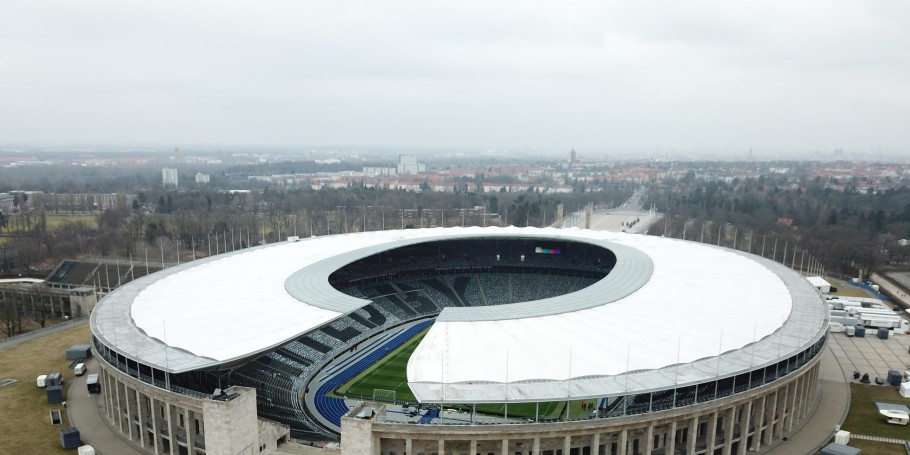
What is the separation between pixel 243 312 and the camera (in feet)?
157

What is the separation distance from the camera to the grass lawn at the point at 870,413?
4450 centimetres

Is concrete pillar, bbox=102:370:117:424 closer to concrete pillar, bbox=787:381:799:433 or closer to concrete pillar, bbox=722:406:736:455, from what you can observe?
concrete pillar, bbox=722:406:736:455

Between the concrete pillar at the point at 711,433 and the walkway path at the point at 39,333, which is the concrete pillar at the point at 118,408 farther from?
the concrete pillar at the point at 711,433

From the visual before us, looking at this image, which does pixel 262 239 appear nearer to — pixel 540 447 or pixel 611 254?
pixel 611 254

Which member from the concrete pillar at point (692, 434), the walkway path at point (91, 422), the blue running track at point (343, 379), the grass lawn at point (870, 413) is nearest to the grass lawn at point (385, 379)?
the blue running track at point (343, 379)

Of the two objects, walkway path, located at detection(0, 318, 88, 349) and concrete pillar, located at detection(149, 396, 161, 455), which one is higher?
concrete pillar, located at detection(149, 396, 161, 455)

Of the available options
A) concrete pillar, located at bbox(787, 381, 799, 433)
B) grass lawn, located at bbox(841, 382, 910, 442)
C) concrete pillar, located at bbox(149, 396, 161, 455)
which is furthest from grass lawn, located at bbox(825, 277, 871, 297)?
concrete pillar, located at bbox(149, 396, 161, 455)

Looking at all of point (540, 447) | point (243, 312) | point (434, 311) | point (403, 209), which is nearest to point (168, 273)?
point (243, 312)

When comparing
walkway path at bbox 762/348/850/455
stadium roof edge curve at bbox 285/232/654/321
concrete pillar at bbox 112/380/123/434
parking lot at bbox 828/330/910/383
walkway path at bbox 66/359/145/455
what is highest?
stadium roof edge curve at bbox 285/232/654/321

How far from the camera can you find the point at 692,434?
121 feet

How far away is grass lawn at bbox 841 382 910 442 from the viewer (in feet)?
146

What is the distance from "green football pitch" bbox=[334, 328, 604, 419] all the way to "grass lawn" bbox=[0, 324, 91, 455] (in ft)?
73.0

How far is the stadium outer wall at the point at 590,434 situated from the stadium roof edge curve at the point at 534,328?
207 centimetres

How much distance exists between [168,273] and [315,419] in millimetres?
28714
